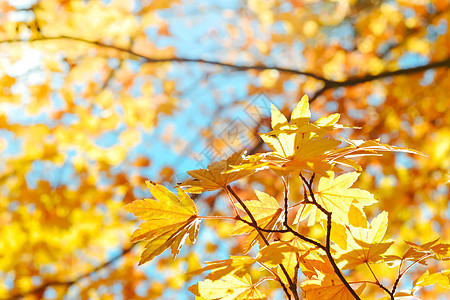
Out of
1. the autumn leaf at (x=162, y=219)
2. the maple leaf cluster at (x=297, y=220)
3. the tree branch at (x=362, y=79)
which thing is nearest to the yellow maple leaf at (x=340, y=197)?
the maple leaf cluster at (x=297, y=220)

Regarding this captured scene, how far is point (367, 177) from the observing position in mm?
3744

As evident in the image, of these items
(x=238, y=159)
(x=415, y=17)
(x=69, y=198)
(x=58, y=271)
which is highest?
(x=238, y=159)

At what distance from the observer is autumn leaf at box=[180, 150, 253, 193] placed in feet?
2.06

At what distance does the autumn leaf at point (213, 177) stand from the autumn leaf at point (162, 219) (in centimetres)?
3

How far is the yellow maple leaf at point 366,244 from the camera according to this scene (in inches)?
26.3

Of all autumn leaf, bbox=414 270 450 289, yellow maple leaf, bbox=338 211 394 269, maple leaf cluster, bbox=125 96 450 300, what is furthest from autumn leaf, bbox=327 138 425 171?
autumn leaf, bbox=414 270 450 289

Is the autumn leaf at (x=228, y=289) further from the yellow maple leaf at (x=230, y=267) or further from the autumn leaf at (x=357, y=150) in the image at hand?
the autumn leaf at (x=357, y=150)

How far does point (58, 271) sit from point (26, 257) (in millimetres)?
1051

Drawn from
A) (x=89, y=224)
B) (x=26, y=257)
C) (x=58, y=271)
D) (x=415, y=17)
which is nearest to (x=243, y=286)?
(x=89, y=224)

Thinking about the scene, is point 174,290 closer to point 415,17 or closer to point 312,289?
point 312,289

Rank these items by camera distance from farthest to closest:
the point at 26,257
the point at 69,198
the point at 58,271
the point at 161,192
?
1. the point at 58,271
2. the point at 26,257
3. the point at 69,198
4. the point at 161,192

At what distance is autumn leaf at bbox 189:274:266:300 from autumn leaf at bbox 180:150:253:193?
16cm

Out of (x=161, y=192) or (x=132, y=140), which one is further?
(x=132, y=140)

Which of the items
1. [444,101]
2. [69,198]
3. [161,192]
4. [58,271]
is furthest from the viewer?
[58,271]
